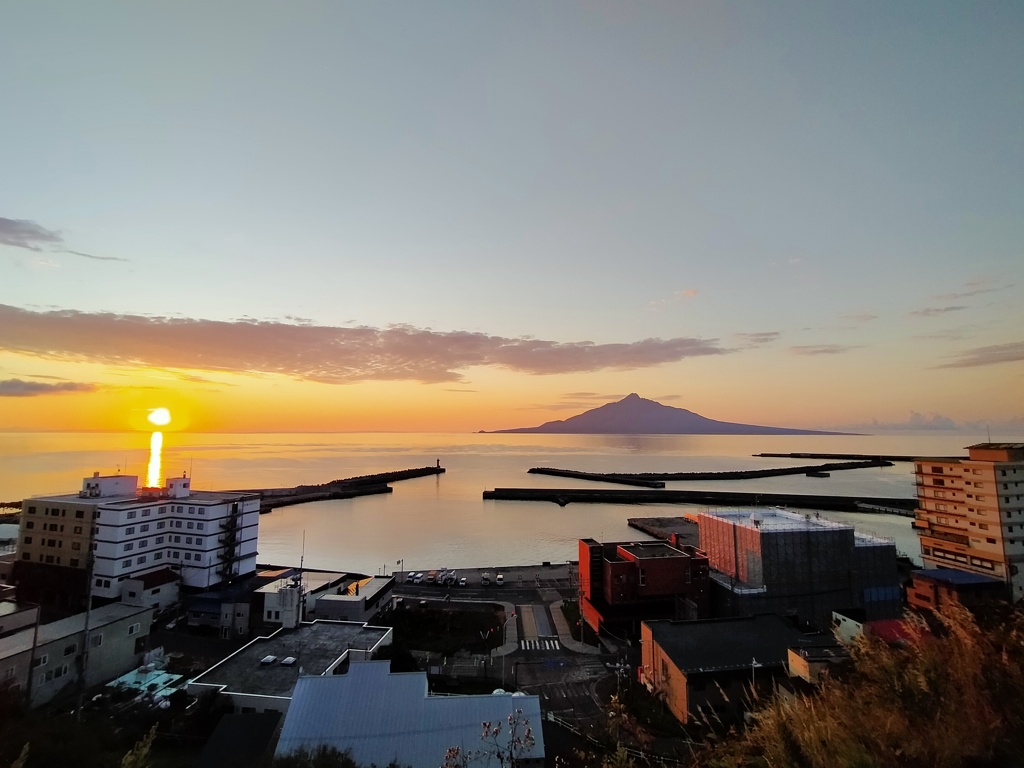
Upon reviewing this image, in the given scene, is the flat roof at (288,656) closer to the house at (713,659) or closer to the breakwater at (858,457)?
the house at (713,659)

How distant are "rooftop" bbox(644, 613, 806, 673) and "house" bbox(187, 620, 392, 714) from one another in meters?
6.45

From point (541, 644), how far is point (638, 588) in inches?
126

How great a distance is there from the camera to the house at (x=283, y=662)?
9273 mm

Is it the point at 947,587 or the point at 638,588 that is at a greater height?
the point at 947,587

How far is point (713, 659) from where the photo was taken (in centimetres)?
1041

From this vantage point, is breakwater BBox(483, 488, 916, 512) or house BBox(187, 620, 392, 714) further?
breakwater BBox(483, 488, 916, 512)

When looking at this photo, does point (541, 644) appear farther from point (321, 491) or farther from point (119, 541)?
point (321, 491)

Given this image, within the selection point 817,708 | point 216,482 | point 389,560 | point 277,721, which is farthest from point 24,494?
point 817,708

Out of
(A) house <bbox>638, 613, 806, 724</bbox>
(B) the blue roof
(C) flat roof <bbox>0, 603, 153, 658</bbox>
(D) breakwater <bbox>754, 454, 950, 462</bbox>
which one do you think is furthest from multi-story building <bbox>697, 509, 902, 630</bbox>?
(D) breakwater <bbox>754, 454, 950, 462</bbox>

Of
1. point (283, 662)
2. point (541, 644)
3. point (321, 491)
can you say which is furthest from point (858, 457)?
point (283, 662)

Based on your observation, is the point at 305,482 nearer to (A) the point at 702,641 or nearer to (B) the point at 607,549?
(B) the point at 607,549

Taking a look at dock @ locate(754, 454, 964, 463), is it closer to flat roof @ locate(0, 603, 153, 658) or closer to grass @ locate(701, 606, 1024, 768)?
grass @ locate(701, 606, 1024, 768)

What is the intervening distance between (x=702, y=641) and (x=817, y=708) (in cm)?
916

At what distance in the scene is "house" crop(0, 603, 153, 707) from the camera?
976 cm
